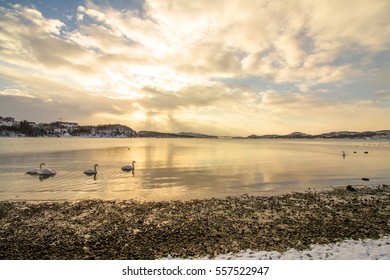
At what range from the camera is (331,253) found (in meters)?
10.7

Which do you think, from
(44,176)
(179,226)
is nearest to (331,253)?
(179,226)

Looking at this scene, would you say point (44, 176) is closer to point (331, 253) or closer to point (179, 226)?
point (179, 226)

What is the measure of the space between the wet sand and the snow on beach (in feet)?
1.67

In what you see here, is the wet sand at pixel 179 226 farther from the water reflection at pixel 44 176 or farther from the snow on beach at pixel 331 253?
the water reflection at pixel 44 176

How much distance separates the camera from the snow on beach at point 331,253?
10320 mm

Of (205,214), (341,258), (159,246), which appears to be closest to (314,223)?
(341,258)

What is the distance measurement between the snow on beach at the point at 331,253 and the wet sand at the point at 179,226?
511 millimetres

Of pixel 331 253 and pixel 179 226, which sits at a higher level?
pixel 331 253

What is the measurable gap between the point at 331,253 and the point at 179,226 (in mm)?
7770

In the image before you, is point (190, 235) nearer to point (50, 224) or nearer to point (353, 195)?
point (50, 224)

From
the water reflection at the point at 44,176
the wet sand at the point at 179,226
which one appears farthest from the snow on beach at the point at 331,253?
the water reflection at the point at 44,176

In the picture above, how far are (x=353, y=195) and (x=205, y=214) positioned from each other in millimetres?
15387

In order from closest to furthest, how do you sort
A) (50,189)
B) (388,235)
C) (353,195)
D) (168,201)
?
(388,235)
(168,201)
(353,195)
(50,189)
